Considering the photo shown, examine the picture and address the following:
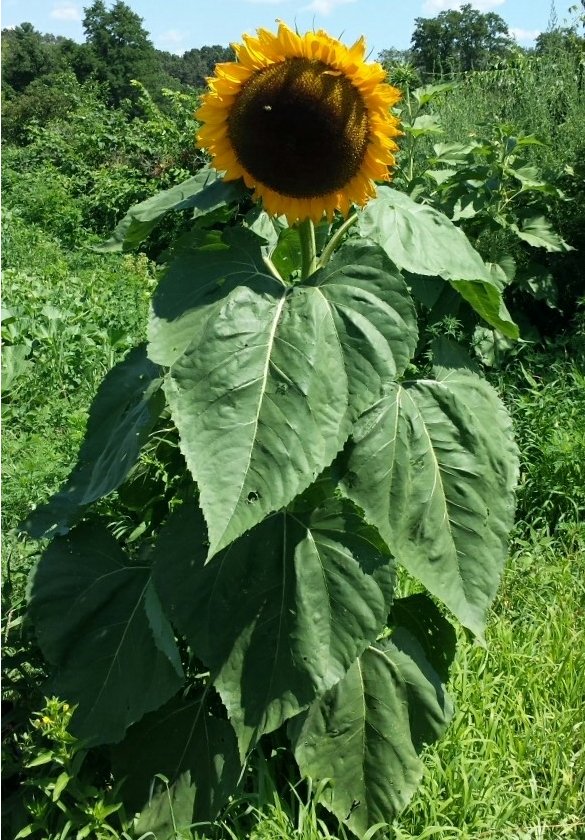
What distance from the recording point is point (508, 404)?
157 inches

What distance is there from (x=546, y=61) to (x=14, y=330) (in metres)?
3.95

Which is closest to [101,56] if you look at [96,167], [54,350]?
[96,167]

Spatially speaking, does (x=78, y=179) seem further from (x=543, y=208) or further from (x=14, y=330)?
(x=543, y=208)

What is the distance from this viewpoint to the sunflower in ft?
5.75

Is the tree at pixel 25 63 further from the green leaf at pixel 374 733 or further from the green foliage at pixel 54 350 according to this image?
the green leaf at pixel 374 733

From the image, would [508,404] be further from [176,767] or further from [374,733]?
[176,767]

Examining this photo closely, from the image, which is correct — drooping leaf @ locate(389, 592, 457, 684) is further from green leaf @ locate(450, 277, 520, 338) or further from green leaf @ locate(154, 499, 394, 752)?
green leaf @ locate(450, 277, 520, 338)

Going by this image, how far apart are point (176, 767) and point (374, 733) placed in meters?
0.45

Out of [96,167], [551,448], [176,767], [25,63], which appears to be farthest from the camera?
[25,63]

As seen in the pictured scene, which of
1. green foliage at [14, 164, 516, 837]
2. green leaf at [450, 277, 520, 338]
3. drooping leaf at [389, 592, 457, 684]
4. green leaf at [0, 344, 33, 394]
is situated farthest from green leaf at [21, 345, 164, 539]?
green leaf at [0, 344, 33, 394]

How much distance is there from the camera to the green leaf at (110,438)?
1.85 m

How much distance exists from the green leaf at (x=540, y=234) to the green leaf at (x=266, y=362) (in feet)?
9.63

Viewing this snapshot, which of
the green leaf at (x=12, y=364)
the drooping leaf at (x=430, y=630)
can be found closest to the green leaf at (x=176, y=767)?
the drooping leaf at (x=430, y=630)

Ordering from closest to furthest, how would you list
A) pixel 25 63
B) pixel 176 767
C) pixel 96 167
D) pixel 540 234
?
pixel 176 767 → pixel 540 234 → pixel 96 167 → pixel 25 63
